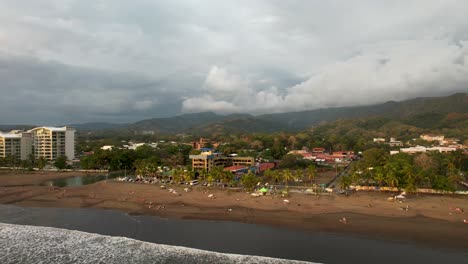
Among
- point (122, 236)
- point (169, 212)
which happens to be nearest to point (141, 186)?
point (169, 212)

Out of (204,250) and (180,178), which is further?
(180,178)

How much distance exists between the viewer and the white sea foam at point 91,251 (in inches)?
1115

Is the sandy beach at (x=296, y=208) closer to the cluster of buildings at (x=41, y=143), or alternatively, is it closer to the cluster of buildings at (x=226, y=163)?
the cluster of buildings at (x=226, y=163)

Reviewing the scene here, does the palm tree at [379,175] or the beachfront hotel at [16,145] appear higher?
the beachfront hotel at [16,145]

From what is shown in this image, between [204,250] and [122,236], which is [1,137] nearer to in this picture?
[122,236]

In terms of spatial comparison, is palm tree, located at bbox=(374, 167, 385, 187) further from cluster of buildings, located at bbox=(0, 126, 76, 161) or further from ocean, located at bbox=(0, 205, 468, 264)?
cluster of buildings, located at bbox=(0, 126, 76, 161)

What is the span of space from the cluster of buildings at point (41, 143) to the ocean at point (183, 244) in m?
86.6

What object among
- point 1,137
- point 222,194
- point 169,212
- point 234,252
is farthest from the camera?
point 1,137

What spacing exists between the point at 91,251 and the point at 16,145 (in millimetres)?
109171

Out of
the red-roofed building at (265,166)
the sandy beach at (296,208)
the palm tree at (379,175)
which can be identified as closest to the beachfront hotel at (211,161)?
the red-roofed building at (265,166)

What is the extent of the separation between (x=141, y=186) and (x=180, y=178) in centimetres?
819


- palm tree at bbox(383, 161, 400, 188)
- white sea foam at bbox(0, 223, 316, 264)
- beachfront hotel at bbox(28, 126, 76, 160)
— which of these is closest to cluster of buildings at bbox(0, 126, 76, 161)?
beachfront hotel at bbox(28, 126, 76, 160)

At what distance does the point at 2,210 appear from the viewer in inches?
1847

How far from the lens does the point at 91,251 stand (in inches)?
1191
